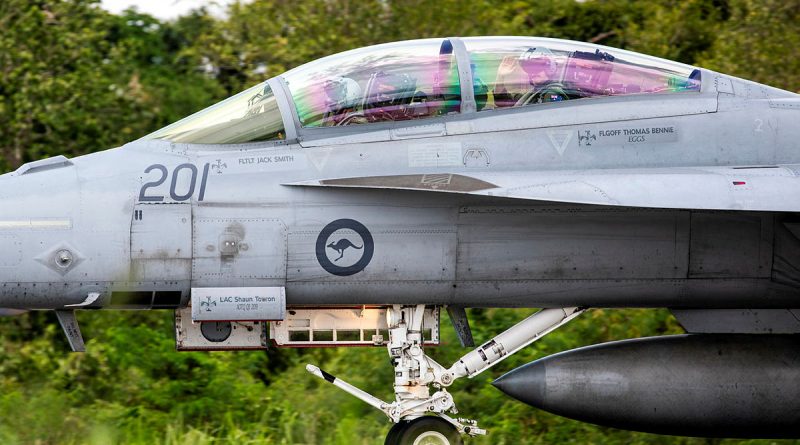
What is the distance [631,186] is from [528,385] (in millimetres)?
1535

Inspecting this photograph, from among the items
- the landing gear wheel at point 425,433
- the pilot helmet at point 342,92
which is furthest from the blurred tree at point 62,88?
the landing gear wheel at point 425,433

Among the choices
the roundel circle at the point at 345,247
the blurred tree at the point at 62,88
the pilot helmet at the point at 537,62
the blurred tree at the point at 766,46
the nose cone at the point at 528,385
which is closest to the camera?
the roundel circle at the point at 345,247

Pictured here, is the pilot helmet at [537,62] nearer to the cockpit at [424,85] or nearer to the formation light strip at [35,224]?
the cockpit at [424,85]

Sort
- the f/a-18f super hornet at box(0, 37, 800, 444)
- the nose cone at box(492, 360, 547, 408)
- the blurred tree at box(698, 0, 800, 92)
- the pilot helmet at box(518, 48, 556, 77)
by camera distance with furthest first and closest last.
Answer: the blurred tree at box(698, 0, 800, 92), the nose cone at box(492, 360, 547, 408), the pilot helmet at box(518, 48, 556, 77), the f/a-18f super hornet at box(0, 37, 800, 444)

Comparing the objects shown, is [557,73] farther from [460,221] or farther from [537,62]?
[460,221]

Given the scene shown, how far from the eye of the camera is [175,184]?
7.54 meters

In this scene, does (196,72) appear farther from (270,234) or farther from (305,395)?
(270,234)

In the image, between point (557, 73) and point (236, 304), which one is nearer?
point (236, 304)

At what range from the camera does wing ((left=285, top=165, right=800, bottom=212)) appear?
7242 mm

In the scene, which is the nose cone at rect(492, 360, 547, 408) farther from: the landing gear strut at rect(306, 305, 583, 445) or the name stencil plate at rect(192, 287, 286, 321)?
the name stencil plate at rect(192, 287, 286, 321)

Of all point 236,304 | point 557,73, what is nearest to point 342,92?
point 557,73

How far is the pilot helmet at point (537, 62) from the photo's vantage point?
795 centimetres

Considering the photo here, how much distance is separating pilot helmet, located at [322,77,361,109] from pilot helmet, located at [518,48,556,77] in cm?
107

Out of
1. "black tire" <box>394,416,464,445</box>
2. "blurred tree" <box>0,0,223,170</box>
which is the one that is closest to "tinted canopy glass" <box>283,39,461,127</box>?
"black tire" <box>394,416,464,445</box>
